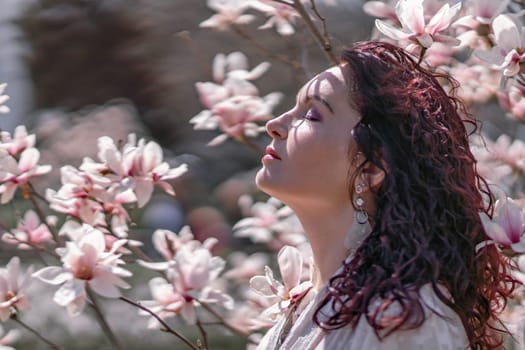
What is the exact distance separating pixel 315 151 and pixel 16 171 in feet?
1.88

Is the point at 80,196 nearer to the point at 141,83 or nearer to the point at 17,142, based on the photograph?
the point at 17,142

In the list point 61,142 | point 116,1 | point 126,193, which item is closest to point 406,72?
point 126,193

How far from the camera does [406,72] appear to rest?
1.38 m

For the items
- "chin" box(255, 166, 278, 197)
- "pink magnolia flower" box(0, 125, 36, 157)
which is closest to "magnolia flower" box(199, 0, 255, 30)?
"pink magnolia flower" box(0, 125, 36, 157)

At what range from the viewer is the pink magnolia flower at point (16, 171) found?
1.67m

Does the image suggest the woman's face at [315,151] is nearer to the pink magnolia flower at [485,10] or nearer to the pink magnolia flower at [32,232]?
the pink magnolia flower at [485,10]

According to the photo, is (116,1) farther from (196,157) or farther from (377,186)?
(377,186)

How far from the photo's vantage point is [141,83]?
6730 millimetres

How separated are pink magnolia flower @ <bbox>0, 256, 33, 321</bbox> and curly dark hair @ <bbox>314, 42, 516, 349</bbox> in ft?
1.70

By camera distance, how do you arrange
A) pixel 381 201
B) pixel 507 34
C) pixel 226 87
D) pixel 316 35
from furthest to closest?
pixel 226 87
pixel 316 35
pixel 507 34
pixel 381 201

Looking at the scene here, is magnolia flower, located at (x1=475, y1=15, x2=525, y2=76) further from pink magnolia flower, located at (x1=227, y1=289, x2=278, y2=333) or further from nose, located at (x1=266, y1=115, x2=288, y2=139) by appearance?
pink magnolia flower, located at (x1=227, y1=289, x2=278, y2=333)

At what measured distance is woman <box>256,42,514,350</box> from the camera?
4.06 ft

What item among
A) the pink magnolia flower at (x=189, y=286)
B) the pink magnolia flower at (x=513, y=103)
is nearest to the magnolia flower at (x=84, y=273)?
the pink magnolia flower at (x=189, y=286)

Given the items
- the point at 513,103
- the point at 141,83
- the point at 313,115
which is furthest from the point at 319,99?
the point at 141,83
